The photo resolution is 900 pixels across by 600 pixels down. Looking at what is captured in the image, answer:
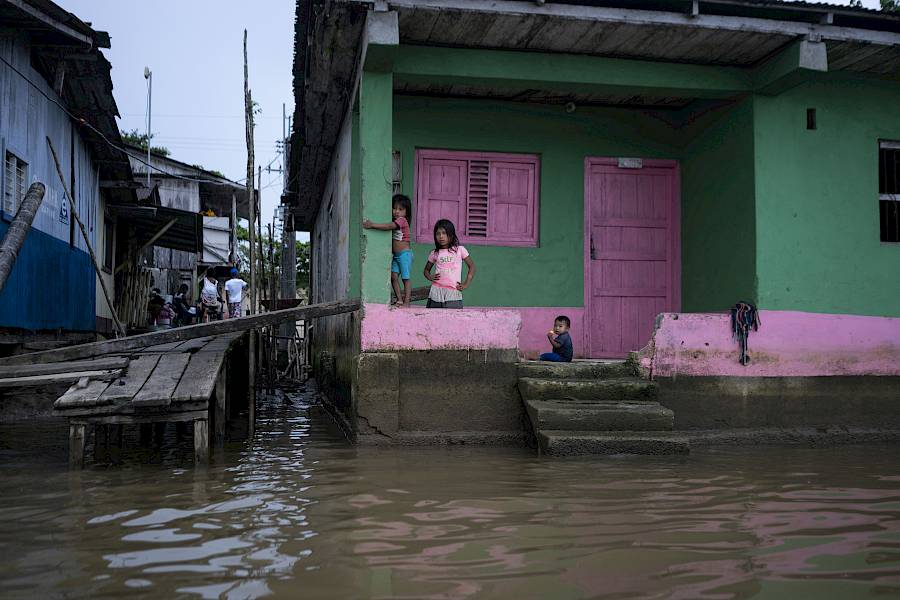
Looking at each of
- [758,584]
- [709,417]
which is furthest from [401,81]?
[758,584]

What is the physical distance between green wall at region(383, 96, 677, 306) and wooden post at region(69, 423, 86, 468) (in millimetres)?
4423

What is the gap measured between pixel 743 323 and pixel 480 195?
11.2ft

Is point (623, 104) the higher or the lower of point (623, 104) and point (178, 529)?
the higher

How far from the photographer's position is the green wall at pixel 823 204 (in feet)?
26.0

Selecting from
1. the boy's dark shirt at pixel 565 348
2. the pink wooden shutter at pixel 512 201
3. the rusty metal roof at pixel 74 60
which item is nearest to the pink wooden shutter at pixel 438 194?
the pink wooden shutter at pixel 512 201

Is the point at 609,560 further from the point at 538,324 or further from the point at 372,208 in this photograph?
Result: the point at 538,324

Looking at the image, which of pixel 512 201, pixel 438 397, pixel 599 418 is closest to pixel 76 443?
pixel 438 397

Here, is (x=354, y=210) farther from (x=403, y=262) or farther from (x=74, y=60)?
(x=74, y=60)

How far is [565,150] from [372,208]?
3.32 metres

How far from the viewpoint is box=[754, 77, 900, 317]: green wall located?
312 inches

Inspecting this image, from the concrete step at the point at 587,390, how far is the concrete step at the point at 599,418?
283 millimetres

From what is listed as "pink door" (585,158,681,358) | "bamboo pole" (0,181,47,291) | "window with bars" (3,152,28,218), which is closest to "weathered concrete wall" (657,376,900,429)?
"pink door" (585,158,681,358)

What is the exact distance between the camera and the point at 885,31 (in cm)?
754

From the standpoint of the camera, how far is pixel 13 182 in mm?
8945
